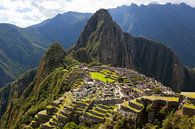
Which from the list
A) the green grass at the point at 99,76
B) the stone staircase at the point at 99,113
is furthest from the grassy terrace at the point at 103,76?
the stone staircase at the point at 99,113

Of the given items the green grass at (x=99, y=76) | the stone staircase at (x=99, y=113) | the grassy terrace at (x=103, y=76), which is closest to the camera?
the stone staircase at (x=99, y=113)

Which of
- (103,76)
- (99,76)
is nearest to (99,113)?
(99,76)

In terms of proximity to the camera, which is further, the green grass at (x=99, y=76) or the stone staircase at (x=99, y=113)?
the green grass at (x=99, y=76)

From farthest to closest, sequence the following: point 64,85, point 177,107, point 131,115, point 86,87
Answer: point 64,85 → point 86,87 → point 131,115 → point 177,107

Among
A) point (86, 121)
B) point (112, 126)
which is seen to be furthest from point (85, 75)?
point (112, 126)

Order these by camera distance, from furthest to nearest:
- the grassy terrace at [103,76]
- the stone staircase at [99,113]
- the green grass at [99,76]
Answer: the grassy terrace at [103,76] < the green grass at [99,76] < the stone staircase at [99,113]

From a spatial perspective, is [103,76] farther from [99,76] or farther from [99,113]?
[99,113]

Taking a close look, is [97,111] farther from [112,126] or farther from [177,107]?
[177,107]

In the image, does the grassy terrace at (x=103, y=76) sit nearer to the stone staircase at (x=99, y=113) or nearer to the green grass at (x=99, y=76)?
the green grass at (x=99, y=76)

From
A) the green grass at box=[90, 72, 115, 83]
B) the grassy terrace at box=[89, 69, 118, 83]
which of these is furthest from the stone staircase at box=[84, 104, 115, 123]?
the grassy terrace at box=[89, 69, 118, 83]

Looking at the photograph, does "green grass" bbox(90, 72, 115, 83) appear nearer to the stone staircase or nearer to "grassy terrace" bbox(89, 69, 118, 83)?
"grassy terrace" bbox(89, 69, 118, 83)

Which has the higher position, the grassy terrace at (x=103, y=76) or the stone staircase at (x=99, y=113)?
the grassy terrace at (x=103, y=76)
